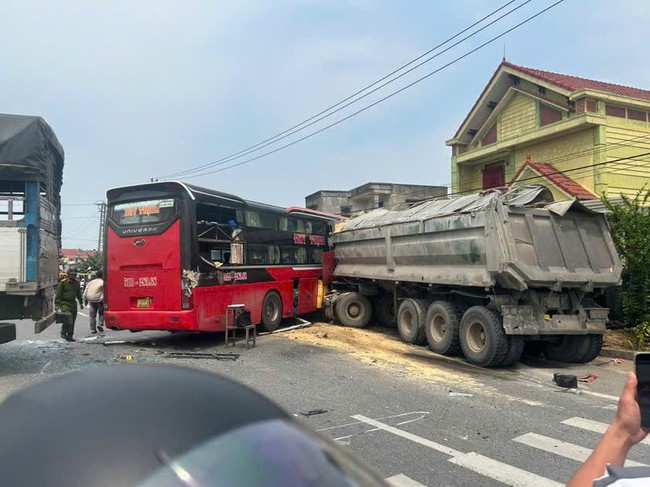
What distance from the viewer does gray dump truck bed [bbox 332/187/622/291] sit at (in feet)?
27.3

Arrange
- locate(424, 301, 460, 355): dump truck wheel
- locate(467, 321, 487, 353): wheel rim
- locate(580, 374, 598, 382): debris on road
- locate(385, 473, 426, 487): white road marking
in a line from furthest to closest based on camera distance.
Result: locate(424, 301, 460, 355): dump truck wheel < locate(467, 321, 487, 353): wheel rim < locate(580, 374, 598, 382): debris on road < locate(385, 473, 426, 487): white road marking

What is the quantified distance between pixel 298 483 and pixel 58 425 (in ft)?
1.90

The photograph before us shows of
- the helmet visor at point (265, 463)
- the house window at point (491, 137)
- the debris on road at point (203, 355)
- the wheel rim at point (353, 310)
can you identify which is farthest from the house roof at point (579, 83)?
the helmet visor at point (265, 463)

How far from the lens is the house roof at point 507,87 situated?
19.4 metres

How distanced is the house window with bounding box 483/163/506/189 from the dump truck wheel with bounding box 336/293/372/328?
10.6m

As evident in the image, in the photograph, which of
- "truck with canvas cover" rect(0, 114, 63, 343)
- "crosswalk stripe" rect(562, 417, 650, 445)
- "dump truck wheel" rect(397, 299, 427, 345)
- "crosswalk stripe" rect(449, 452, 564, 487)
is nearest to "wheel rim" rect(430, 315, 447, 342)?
"dump truck wheel" rect(397, 299, 427, 345)

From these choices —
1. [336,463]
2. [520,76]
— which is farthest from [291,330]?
[520,76]

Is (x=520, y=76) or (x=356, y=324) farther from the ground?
(x=520, y=76)

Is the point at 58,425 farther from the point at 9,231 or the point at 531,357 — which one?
the point at 531,357

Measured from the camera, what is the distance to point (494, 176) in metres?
21.8

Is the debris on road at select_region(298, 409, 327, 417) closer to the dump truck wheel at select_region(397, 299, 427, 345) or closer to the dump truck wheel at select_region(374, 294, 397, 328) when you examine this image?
the dump truck wheel at select_region(397, 299, 427, 345)

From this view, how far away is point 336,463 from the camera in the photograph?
1323 millimetres

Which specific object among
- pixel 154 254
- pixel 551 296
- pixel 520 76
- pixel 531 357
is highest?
pixel 520 76

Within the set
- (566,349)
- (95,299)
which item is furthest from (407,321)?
(95,299)
